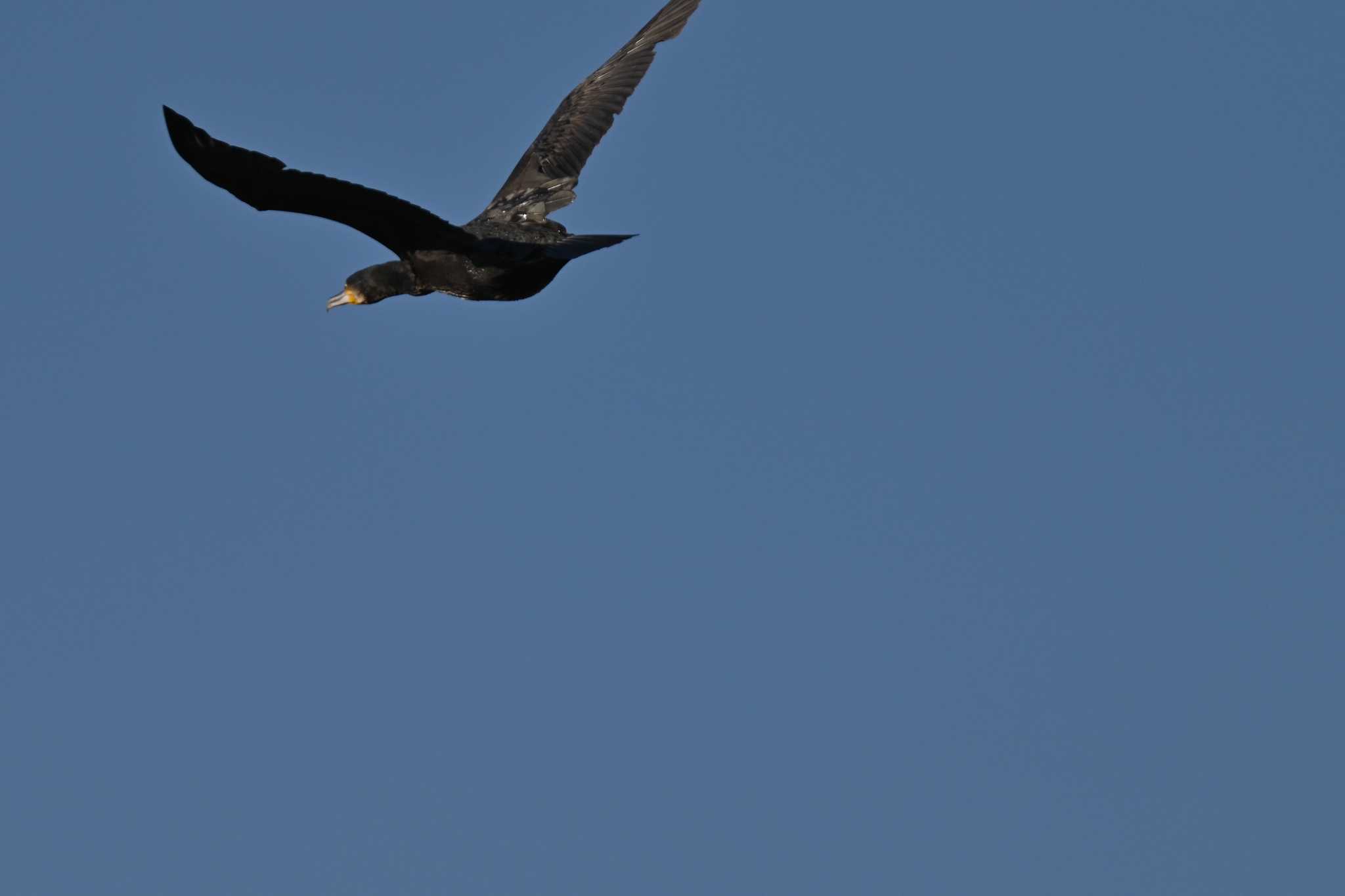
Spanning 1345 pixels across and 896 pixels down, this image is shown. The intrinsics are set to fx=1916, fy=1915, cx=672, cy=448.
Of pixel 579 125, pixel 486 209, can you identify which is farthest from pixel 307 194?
pixel 579 125

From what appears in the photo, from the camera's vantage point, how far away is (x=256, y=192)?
1408 centimetres

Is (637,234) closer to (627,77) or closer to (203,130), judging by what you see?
(203,130)

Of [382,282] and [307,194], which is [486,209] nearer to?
[382,282]

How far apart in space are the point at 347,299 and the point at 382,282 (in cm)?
40

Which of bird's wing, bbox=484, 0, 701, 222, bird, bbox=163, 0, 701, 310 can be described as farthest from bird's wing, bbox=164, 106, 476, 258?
bird's wing, bbox=484, 0, 701, 222

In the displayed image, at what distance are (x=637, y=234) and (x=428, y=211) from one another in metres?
1.80

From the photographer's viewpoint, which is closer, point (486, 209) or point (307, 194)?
point (307, 194)

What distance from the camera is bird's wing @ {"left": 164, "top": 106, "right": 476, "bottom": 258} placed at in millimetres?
13500

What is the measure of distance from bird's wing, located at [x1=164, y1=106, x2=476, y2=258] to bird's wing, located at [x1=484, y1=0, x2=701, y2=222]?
6.94 ft

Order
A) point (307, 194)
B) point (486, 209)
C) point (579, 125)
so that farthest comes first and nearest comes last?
point (579, 125) < point (486, 209) < point (307, 194)

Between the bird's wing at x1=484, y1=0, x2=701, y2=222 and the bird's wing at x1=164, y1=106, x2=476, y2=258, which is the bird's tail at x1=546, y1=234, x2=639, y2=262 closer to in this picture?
the bird's wing at x1=164, y1=106, x2=476, y2=258

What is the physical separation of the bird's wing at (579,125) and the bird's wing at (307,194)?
83.3 inches

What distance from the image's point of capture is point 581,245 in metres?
14.5

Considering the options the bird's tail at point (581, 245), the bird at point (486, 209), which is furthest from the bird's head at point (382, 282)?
the bird's tail at point (581, 245)
